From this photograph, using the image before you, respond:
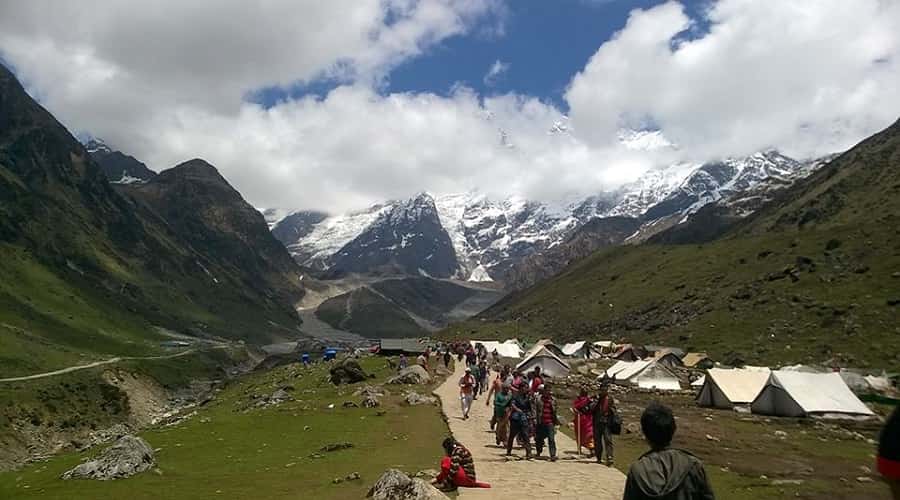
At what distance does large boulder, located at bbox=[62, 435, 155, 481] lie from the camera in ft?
85.1

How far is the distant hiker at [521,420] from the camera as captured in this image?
98.8ft

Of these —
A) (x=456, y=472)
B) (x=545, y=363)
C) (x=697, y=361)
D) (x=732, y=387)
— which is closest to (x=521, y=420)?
(x=456, y=472)

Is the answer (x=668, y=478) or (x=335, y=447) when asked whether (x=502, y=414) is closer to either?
(x=335, y=447)

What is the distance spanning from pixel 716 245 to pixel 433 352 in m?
112

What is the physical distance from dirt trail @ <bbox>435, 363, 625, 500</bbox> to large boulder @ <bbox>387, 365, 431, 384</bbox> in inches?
925

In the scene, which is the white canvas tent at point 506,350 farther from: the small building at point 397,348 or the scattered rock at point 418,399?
the scattered rock at point 418,399

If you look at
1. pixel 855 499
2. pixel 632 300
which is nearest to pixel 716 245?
pixel 632 300

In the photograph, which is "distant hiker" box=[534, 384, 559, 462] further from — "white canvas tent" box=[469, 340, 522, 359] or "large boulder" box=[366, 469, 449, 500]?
"white canvas tent" box=[469, 340, 522, 359]

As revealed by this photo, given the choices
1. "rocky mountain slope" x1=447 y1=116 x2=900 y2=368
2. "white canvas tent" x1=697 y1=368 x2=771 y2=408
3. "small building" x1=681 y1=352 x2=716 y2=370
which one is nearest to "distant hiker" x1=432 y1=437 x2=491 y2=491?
"white canvas tent" x1=697 y1=368 x2=771 y2=408

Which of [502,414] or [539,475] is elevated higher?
[502,414]

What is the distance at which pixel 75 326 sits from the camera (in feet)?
552

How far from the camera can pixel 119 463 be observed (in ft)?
86.8

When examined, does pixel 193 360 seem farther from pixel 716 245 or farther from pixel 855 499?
pixel 855 499

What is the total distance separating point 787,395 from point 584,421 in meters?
25.5
